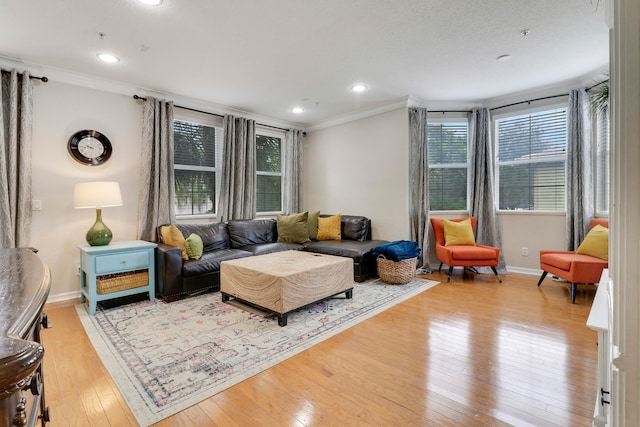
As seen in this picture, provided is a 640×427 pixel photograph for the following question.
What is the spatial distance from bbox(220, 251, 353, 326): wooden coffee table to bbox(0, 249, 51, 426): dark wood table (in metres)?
1.64

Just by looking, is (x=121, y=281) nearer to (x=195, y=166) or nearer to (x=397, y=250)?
(x=195, y=166)

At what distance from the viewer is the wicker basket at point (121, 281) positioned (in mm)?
3094

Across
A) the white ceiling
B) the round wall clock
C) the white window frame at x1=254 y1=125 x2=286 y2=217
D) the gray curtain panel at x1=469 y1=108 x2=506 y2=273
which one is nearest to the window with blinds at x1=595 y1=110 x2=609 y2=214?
the white ceiling

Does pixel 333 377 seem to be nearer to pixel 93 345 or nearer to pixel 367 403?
pixel 367 403

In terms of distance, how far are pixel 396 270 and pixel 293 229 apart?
67.8 inches

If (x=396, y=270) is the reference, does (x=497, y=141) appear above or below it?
Result: above

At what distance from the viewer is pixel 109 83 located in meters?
3.61

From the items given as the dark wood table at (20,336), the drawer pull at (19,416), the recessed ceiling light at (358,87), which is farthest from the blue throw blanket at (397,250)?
the drawer pull at (19,416)

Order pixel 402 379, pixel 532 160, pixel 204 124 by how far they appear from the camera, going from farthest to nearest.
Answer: pixel 204 124, pixel 532 160, pixel 402 379

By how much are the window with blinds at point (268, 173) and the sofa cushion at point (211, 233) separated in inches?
41.8

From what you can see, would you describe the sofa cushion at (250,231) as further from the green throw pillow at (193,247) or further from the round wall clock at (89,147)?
the round wall clock at (89,147)

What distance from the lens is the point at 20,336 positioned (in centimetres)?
58

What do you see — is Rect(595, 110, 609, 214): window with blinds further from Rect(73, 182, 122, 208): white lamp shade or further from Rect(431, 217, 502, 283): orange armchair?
Rect(73, 182, 122, 208): white lamp shade

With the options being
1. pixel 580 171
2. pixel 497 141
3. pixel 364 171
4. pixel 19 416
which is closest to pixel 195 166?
pixel 364 171
